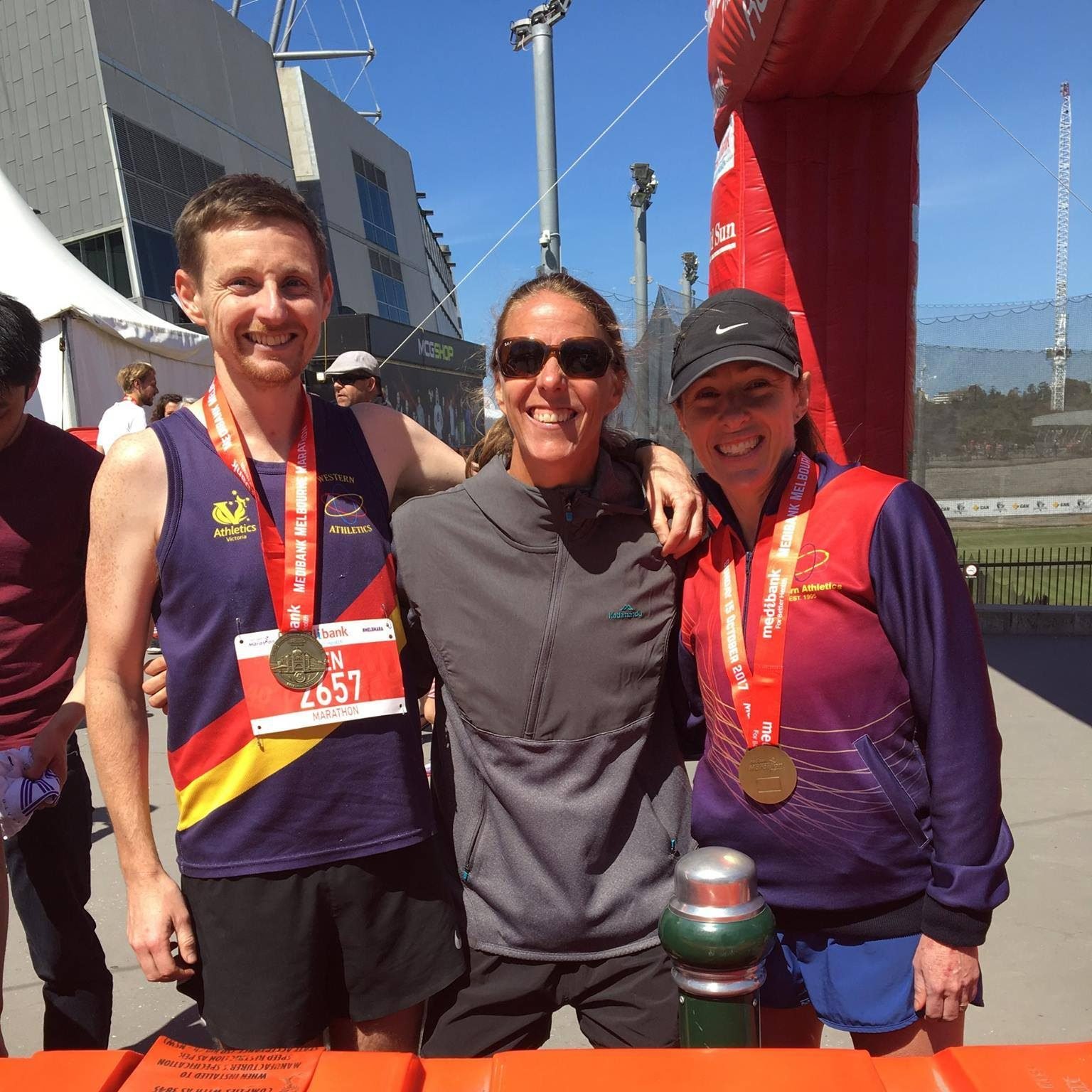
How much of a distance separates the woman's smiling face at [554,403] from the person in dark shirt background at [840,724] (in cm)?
19

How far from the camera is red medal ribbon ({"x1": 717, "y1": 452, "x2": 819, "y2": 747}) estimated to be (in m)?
1.71

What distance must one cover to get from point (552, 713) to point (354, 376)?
184 inches

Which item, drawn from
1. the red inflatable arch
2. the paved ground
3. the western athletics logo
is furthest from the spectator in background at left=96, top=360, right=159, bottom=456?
the western athletics logo

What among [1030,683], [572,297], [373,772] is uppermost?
[572,297]

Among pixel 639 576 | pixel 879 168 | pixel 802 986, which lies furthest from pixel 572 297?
pixel 879 168

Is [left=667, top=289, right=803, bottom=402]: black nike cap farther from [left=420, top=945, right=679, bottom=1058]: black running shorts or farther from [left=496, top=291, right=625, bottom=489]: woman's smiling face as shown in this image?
[left=420, top=945, right=679, bottom=1058]: black running shorts

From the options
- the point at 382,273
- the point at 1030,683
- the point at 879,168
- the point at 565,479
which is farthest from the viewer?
the point at 382,273

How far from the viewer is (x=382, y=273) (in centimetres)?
4431

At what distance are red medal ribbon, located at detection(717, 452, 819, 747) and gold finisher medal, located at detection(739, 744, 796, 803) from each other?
0.06 ft

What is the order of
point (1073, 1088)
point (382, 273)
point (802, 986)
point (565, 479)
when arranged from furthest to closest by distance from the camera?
point (382, 273)
point (565, 479)
point (802, 986)
point (1073, 1088)

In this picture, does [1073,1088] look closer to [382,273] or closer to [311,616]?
[311,616]

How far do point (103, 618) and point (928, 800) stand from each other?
1.59 metres

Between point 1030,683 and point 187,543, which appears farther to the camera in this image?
point 1030,683

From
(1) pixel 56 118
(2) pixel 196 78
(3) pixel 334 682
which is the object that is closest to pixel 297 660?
(3) pixel 334 682
